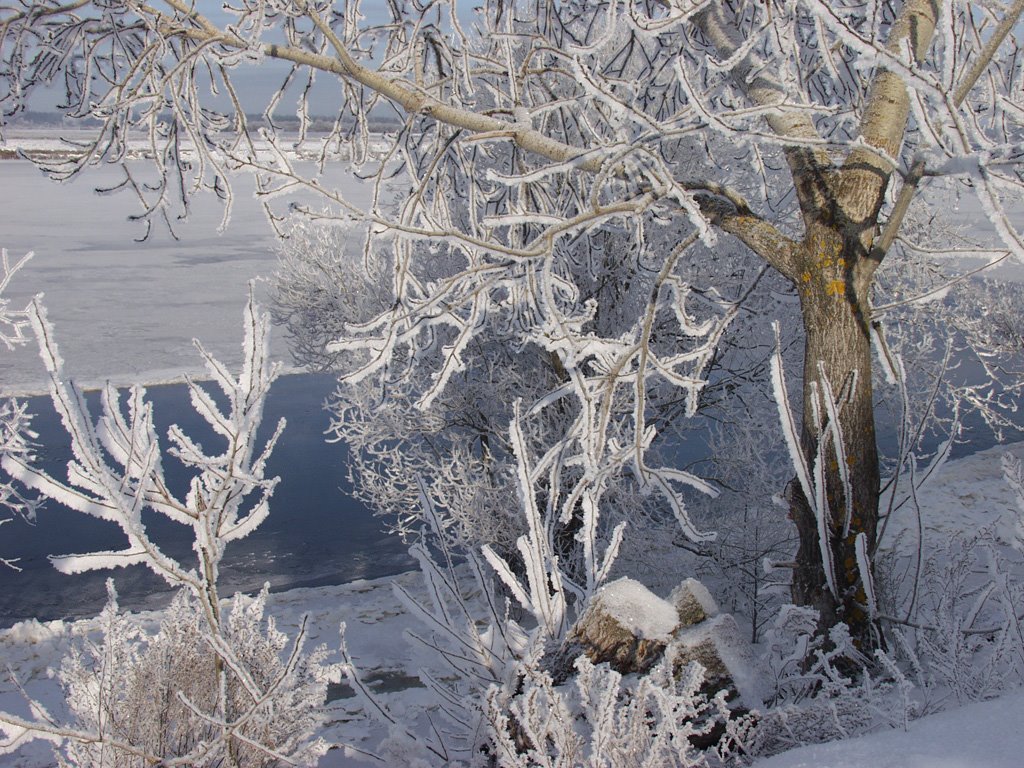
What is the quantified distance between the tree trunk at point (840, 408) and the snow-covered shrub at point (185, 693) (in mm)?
1911

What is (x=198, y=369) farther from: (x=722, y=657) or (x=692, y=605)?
(x=722, y=657)

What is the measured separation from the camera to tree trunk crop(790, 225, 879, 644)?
312 cm

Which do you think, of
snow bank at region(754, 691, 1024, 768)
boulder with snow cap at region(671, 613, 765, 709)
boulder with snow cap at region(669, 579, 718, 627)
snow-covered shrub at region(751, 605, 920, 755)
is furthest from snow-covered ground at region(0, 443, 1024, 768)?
boulder with snow cap at region(669, 579, 718, 627)

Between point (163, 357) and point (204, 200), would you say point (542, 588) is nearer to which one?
point (163, 357)

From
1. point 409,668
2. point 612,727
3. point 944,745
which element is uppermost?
point 944,745

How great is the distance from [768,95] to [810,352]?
119 cm

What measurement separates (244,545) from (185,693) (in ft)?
27.2

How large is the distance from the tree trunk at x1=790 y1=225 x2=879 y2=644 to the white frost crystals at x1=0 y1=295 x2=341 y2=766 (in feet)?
6.28

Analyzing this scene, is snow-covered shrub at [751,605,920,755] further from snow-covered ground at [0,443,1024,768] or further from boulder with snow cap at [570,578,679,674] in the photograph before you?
boulder with snow cap at [570,578,679,674]

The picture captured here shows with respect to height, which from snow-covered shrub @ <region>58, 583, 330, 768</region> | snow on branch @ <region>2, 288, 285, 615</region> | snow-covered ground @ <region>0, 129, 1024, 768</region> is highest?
snow on branch @ <region>2, 288, 285, 615</region>

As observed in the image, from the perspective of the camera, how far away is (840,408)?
3133mm

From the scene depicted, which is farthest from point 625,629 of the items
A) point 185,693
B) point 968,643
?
point 185,693

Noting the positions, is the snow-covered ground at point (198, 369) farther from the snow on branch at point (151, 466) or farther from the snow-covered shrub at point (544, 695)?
the snow on branch at point (151, 466)

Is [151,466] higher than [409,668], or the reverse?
[151,466]
